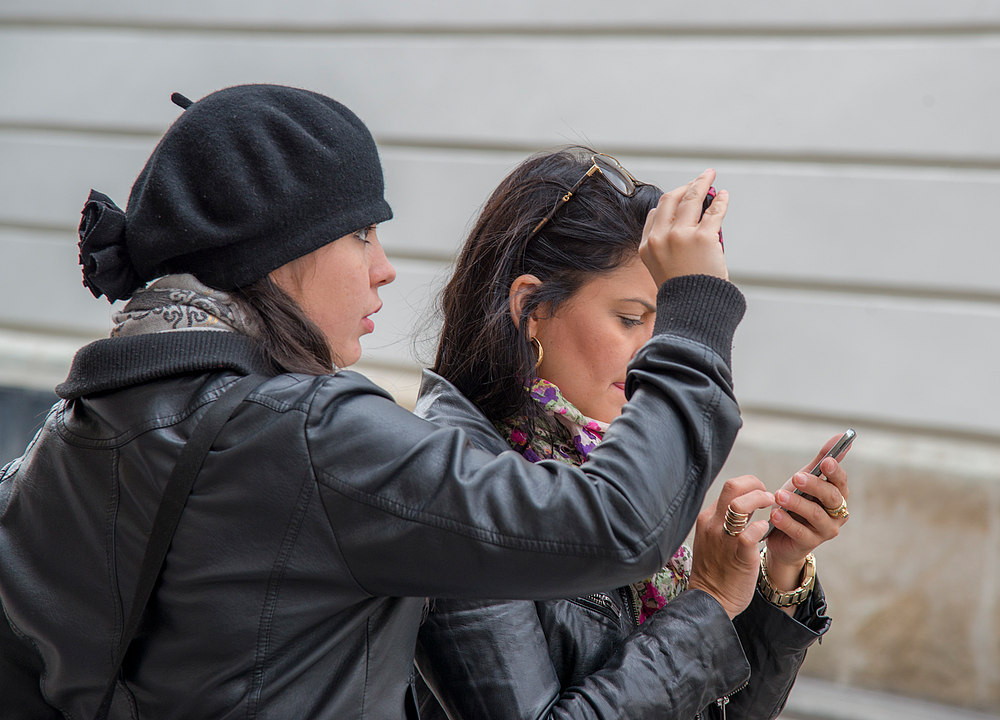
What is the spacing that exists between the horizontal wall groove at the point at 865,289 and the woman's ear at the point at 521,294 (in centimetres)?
229

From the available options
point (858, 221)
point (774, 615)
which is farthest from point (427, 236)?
point (774, 615)

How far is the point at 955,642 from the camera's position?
367 centimetres

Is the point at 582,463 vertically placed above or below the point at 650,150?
below

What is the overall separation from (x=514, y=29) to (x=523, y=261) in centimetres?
259

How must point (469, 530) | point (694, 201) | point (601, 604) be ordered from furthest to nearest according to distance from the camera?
point (601, 604) → point (694, 201) → point (469, 530)

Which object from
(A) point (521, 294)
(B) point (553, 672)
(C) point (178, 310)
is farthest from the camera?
(A) point (521, 294)

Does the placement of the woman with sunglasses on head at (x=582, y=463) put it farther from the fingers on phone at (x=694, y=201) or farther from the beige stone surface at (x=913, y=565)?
the beige stone surface at (x=913, y=565)

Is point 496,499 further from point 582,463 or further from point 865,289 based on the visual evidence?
point 865,289

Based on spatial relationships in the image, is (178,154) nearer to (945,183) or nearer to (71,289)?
(945,183)

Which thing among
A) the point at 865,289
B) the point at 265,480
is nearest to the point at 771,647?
the point at 265,480

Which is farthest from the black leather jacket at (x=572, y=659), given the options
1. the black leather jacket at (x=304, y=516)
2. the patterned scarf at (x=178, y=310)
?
the patterned scarf at (x=178, y=310)

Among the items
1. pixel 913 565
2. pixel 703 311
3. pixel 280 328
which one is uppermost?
pixel 703 311

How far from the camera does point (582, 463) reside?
166 cm

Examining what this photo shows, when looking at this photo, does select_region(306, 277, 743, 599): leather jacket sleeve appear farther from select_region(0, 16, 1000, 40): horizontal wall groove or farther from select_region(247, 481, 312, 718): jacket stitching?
select_region(0, 16, 1000, 40): horizontal wall groove
